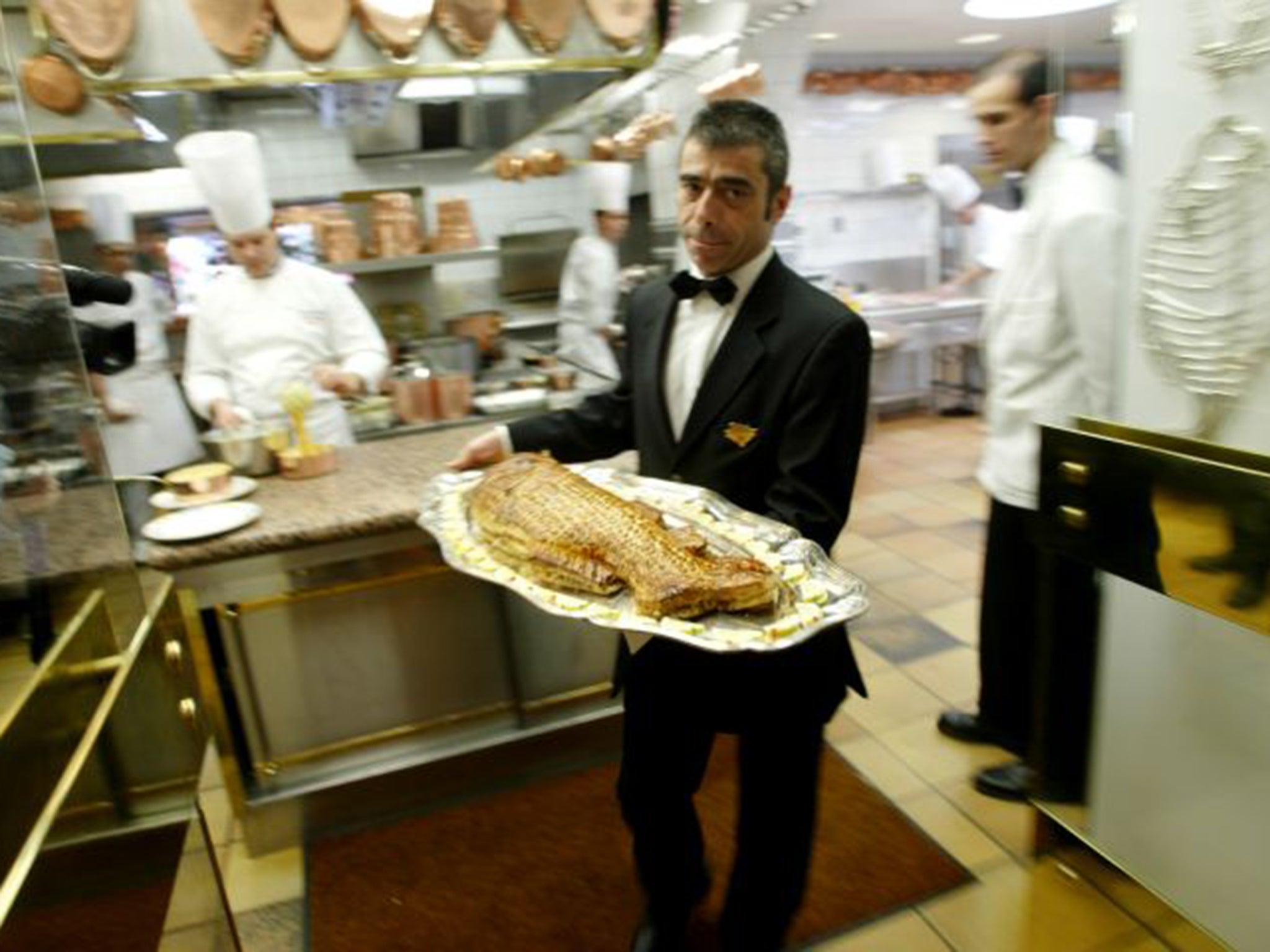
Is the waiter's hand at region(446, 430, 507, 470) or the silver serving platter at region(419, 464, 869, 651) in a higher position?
the waiter's hand at region(446, 430, 507, 470)

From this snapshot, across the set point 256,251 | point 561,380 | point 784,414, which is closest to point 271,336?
point 256,251

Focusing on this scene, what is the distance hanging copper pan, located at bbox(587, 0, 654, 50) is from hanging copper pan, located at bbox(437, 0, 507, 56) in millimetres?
281

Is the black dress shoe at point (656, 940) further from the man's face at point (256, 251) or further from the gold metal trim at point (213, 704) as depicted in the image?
the man's face at point (256, 251)

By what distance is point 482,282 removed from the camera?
552 centimetres

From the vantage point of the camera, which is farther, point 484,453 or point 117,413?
point 117,413

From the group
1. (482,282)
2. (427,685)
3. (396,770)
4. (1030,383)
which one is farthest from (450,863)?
(482,282)

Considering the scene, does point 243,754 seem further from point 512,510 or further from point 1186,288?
point 1186,288

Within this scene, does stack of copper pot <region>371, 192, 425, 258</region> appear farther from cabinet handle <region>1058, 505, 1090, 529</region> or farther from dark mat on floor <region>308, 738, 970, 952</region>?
cabinet handle <region>1058, 505, 1090, 529</region>

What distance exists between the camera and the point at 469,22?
2428mm

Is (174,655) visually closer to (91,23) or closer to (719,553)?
(719,553)

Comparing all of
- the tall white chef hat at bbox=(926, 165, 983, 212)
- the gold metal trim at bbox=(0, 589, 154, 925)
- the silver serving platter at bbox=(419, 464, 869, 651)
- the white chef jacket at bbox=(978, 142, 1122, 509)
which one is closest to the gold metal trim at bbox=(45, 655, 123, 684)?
the gold metal trim at bbox=(0, 589, 154, 925)

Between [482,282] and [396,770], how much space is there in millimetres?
3781

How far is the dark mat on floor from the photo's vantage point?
207 centimetres

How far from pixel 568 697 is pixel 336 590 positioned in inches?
30.9
